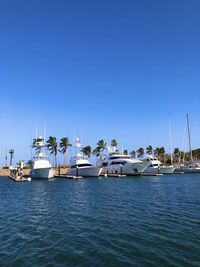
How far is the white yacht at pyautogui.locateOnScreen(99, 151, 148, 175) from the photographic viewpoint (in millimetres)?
72438

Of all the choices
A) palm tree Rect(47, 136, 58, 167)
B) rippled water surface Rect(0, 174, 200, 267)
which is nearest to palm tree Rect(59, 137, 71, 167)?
palm tree Rect(47, 136, 58, 167)

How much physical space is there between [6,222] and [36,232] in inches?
160

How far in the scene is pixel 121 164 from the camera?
7562 cm

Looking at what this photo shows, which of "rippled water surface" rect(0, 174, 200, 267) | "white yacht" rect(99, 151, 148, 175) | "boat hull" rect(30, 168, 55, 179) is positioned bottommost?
"rippled water surface" rect(0, 174, 200, 267)

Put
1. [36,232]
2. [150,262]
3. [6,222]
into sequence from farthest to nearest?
[6,222], [36,232], [150,262]

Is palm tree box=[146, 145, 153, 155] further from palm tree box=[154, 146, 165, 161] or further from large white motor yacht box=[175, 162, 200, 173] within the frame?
large white motor yacht box=[175, 162, 200, 173]

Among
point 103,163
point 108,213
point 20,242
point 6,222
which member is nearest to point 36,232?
point 20,242

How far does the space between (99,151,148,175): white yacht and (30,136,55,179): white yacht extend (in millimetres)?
18484

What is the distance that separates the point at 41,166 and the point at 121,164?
2261 cm

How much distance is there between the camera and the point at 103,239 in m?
14.2

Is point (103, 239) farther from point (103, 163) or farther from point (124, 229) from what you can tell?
point (103, 163)

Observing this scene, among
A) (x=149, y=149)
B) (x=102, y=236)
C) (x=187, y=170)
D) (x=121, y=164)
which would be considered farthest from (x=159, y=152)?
(x=102, y=236)

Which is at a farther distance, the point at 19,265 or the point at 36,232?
the point at 36,232

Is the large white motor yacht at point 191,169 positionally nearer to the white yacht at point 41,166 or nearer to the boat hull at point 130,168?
the boat hull at point 130,168
